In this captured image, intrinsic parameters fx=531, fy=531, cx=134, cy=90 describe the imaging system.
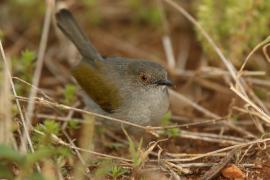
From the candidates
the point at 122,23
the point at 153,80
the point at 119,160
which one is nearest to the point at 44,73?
the point at 122,23

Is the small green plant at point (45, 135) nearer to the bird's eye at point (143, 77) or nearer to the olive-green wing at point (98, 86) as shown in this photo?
the olive-green wing at point (98, 86)

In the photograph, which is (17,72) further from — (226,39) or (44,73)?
(226,39)

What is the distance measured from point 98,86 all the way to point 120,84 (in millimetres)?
266

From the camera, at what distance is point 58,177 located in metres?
4.42

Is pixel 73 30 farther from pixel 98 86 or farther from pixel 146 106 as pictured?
pixel 146 106

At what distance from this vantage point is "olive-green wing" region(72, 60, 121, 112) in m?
5.70

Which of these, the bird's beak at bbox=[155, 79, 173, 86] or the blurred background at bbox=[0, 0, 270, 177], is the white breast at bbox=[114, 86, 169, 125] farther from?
the blurred background at bbox=[0, 0, 270, 177]

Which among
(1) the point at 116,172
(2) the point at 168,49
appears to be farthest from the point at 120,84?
(2) the point at 168,49

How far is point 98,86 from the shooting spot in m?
5.88

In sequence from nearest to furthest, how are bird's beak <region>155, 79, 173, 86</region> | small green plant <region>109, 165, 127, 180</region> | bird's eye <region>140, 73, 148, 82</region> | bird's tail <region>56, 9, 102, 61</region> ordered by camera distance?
1. small green plant <region>109, 165, 127, 180</region>
2. bird's beak <region>155, 79, 173, 86</region>
3. bird's eye <region>140, 73, 148, 82</region>
4. bird's tail <region>56, 9, 102, 61</region>

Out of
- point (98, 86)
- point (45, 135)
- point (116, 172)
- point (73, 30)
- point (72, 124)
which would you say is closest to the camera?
point (45, 135)

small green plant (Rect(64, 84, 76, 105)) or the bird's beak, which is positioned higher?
the bird's beak

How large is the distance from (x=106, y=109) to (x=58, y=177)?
1.46 m

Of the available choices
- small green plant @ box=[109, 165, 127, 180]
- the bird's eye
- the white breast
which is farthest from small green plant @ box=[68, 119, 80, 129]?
small green plant @ box=[109, 165, 127, 180]
